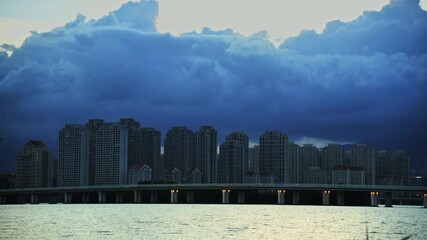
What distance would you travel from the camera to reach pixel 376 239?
101 meters

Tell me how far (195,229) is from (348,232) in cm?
2281

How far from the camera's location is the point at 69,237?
9806 centimetres

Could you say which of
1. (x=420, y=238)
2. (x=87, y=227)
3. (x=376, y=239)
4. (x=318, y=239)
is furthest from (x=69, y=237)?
(x=420, y=238)

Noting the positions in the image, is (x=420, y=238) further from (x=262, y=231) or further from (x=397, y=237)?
(x=262, y=231)

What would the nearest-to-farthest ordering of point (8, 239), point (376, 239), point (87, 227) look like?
point (8, 239)
point (376, 239)
point (87, 227)

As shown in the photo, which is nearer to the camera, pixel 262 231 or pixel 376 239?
pixel 376 239

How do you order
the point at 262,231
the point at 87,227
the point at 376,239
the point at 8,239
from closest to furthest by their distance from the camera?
the point at 8,239
the point at 376,239
the point at 262,231
the point at 87,227

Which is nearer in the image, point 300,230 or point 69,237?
point 69,237

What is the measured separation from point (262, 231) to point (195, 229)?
10551mm

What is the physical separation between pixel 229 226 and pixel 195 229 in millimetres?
10646

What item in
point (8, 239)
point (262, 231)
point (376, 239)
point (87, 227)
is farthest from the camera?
point (87, 227)

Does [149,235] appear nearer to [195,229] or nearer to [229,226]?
[195,229]

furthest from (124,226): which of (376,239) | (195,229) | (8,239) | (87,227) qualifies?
(376,239)

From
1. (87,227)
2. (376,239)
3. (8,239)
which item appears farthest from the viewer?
(87,227)
